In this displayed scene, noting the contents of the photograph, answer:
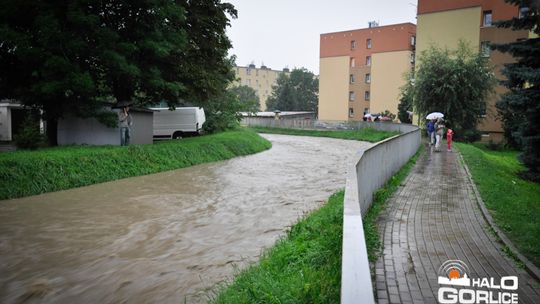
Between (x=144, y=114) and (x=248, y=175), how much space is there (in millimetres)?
7259

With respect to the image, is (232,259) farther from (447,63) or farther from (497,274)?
(447,63)

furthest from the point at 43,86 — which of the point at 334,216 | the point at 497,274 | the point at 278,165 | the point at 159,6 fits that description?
the point at 497,274

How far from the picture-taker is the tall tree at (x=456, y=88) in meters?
34.3

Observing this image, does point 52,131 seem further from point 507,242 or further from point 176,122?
point 507,242

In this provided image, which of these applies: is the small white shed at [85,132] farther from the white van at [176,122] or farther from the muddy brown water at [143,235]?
the white van at [176,122]

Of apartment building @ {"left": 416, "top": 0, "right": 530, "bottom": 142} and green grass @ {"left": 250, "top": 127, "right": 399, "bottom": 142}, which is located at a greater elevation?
apartment building @ {"left": 416, "top": 0, "right": 530, "bottom": 142}

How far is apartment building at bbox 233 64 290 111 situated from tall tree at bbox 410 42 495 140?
86.4 metres

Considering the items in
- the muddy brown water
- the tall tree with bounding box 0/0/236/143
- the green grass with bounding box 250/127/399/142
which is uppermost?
the tall tree with bounding box 0/0/236/143

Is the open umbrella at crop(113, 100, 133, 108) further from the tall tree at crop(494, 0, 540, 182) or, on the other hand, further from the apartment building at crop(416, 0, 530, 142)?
the apartment building at crop(416, 0, 530, 142)

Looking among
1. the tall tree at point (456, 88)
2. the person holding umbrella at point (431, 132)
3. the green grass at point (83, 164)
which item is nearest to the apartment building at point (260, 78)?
the tall tree at point (456, 88)

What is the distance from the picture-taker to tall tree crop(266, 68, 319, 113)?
93.5 metres

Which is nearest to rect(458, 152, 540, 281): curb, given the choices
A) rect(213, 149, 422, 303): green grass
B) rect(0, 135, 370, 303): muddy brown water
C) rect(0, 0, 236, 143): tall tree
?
rect(213, 149, 422, 303): green grass

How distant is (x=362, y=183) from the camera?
8.48 meters

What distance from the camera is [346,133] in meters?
46.2
